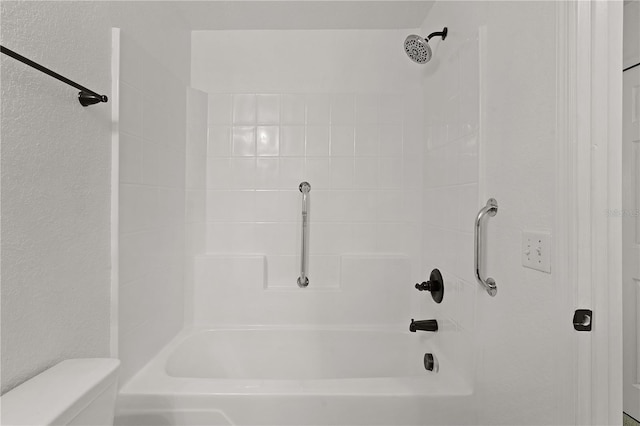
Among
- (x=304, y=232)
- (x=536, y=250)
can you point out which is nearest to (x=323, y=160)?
(x=304, y=232)

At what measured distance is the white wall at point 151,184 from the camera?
143 cm

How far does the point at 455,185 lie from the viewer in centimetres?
162

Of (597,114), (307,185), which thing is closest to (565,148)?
(597,114)

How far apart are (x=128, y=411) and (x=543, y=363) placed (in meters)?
1.38

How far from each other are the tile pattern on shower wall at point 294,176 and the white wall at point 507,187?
537 millimetres

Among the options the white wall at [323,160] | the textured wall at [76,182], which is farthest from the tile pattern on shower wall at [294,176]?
the textured wall at [76,182]

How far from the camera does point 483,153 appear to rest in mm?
1338

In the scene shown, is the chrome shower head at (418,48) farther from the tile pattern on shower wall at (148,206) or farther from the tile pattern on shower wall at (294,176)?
the tile pattern on shower wall at (148,206)

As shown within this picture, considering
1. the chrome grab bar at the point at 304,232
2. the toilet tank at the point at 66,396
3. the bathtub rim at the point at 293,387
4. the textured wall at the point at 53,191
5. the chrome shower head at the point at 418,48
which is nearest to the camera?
the toilet tank at the point at 66,396

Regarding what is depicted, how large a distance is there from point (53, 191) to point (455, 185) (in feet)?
4.76

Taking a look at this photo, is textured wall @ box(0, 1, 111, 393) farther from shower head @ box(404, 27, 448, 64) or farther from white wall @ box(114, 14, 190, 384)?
shower head @ box(404, 27, 448, 64)

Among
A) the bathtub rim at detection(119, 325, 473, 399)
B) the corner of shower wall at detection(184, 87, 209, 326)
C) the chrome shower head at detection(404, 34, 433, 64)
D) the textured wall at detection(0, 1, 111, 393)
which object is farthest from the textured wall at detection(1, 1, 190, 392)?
the chrome shower head at detection(404, 34, 433, 64)

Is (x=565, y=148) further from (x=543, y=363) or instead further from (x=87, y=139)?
(x=87, y=139)

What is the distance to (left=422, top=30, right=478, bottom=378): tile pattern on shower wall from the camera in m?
1.43
